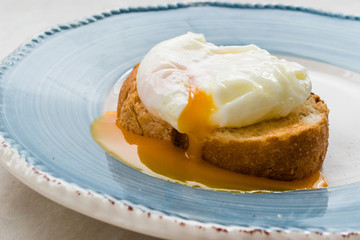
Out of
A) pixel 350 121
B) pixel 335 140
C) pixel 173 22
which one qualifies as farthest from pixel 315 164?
pixel 173 22

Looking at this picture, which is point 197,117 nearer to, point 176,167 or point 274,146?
point 176,167

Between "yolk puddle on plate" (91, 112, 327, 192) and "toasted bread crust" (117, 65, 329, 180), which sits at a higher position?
"toasted bread crust" (117, 65, 329, 180)

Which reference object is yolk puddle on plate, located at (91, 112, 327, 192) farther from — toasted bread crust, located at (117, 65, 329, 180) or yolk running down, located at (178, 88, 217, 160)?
yolk running down, located at (178, 88, 217, 160)

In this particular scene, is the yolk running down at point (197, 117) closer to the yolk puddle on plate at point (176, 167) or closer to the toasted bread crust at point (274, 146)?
the toasted bread crust at point (274, 146)

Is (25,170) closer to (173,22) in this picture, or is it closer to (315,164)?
(315,164)

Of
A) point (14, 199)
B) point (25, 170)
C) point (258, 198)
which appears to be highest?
point (25, 170)

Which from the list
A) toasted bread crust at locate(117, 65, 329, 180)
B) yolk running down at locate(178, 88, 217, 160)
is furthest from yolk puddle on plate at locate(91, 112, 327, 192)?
yolk running down at locate(178, 88, 217, 160)
